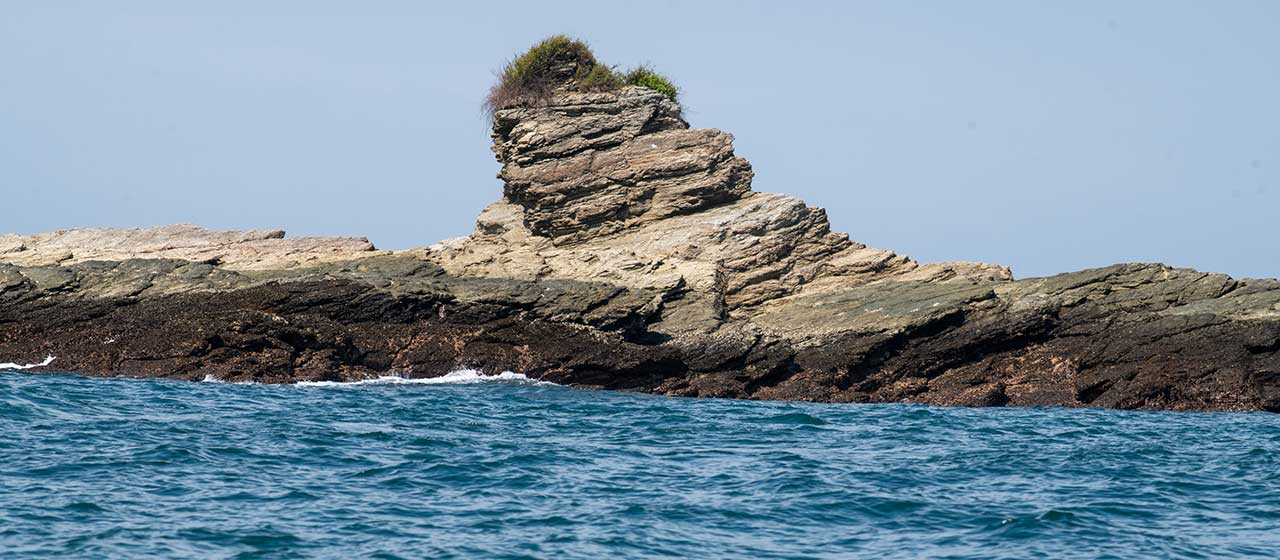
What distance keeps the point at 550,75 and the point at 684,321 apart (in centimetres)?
1179

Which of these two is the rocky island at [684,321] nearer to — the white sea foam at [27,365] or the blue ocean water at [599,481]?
the white sea foam at [27,365]

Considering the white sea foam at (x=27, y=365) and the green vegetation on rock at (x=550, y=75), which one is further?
the green vegetation on rock at (x=550, y=75)

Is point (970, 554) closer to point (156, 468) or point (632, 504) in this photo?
point (632, 504)

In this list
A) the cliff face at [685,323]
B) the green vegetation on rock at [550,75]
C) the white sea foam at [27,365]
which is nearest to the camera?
the cliff face at [685,323]

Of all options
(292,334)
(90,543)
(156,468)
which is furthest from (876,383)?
(90,543)

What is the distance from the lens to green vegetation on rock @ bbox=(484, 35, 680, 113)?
43688mm

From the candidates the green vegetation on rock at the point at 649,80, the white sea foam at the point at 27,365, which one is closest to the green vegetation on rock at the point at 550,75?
the green vegetation on rock at the point at 649,80

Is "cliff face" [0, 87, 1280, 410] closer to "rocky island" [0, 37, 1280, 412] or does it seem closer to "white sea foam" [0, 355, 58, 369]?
"rocky island" [0, 37, 1280, 412]

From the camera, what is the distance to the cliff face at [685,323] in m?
32.8

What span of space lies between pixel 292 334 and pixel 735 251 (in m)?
12.9

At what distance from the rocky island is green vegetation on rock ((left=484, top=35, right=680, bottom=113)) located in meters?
5.94

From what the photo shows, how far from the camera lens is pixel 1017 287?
3606cm

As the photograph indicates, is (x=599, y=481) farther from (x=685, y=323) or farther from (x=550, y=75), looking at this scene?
(x=550, y=75)

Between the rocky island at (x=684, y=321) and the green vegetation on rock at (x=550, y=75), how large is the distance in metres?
5.94
